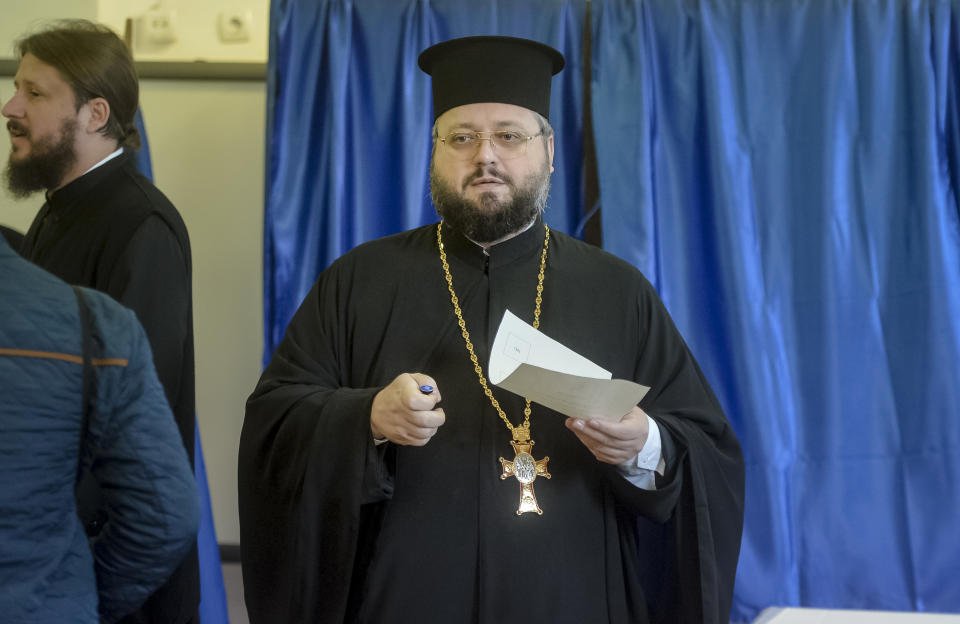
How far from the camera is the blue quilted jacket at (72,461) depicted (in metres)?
1.30

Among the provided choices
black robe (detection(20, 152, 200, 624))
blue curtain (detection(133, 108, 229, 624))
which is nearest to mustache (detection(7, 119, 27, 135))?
black robe (detection(20, 152, 200, 624))

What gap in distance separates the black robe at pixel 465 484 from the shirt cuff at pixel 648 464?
3cm

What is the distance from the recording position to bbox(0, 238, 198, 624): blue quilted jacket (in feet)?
4.27

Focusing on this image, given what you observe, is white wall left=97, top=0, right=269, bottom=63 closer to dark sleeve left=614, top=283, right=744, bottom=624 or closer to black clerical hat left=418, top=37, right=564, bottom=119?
black clerical hat left=418, top=37, right=564, bottom=119

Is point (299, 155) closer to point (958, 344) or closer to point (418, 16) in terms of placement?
point (418, 16)

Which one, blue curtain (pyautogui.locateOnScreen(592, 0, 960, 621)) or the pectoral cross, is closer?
the pectoral cross

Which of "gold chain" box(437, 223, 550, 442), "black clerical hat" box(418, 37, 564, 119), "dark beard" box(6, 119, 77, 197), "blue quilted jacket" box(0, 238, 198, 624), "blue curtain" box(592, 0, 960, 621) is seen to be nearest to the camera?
"blue quilted jacket" box(0, 238, 198, 624)

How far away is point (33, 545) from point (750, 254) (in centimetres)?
285

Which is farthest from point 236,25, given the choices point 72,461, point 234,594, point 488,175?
point 72,461

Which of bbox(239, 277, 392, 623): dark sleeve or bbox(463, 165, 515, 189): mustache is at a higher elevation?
bbox(463, 165, 515, 189): mustache

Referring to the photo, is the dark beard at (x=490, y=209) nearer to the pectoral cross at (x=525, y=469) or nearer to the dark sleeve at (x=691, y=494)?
the dark sleeve at (x=691, y=494)

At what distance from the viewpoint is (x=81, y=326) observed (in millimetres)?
1360

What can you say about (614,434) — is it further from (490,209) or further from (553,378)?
(490,209)

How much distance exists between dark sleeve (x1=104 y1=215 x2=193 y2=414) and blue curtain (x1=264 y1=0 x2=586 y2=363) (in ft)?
3.52
